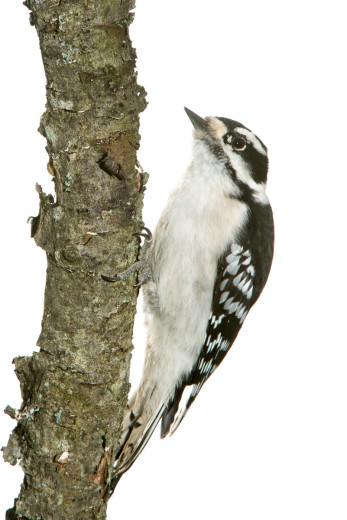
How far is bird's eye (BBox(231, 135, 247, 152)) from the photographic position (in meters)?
2.99

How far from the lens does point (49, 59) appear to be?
223 cm

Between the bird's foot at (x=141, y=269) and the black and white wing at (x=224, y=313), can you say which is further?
the black and white wing at (x=224, y=313)

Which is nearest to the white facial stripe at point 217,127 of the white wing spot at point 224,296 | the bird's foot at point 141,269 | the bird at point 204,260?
the bird at point 204,260

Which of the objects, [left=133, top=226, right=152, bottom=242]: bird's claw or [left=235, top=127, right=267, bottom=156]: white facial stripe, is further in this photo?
[left=235, top=127, right=267, bottom=156]: white facial stripe

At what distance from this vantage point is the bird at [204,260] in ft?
9.55

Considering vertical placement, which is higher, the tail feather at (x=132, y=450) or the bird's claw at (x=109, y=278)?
the bird's claw at (x=109, y=278)

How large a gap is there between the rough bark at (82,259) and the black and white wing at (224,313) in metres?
0.55

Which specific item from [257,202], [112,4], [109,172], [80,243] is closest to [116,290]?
[80,243]

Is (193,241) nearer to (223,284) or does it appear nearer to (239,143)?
(223,284)

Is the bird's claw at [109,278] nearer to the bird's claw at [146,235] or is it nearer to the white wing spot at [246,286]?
the bird's claw at [146,235]

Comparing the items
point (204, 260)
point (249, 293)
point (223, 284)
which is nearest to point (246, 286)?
point (249, 293)

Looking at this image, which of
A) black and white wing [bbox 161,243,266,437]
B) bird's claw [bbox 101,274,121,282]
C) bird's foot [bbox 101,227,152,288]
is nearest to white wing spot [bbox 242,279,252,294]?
black and white wing [bbox 161,243,266,437]

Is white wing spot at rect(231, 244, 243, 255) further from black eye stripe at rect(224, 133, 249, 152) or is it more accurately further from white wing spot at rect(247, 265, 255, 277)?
black eye stripe at rect(224, 133, 249, 152)

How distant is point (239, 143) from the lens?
3002 mm
